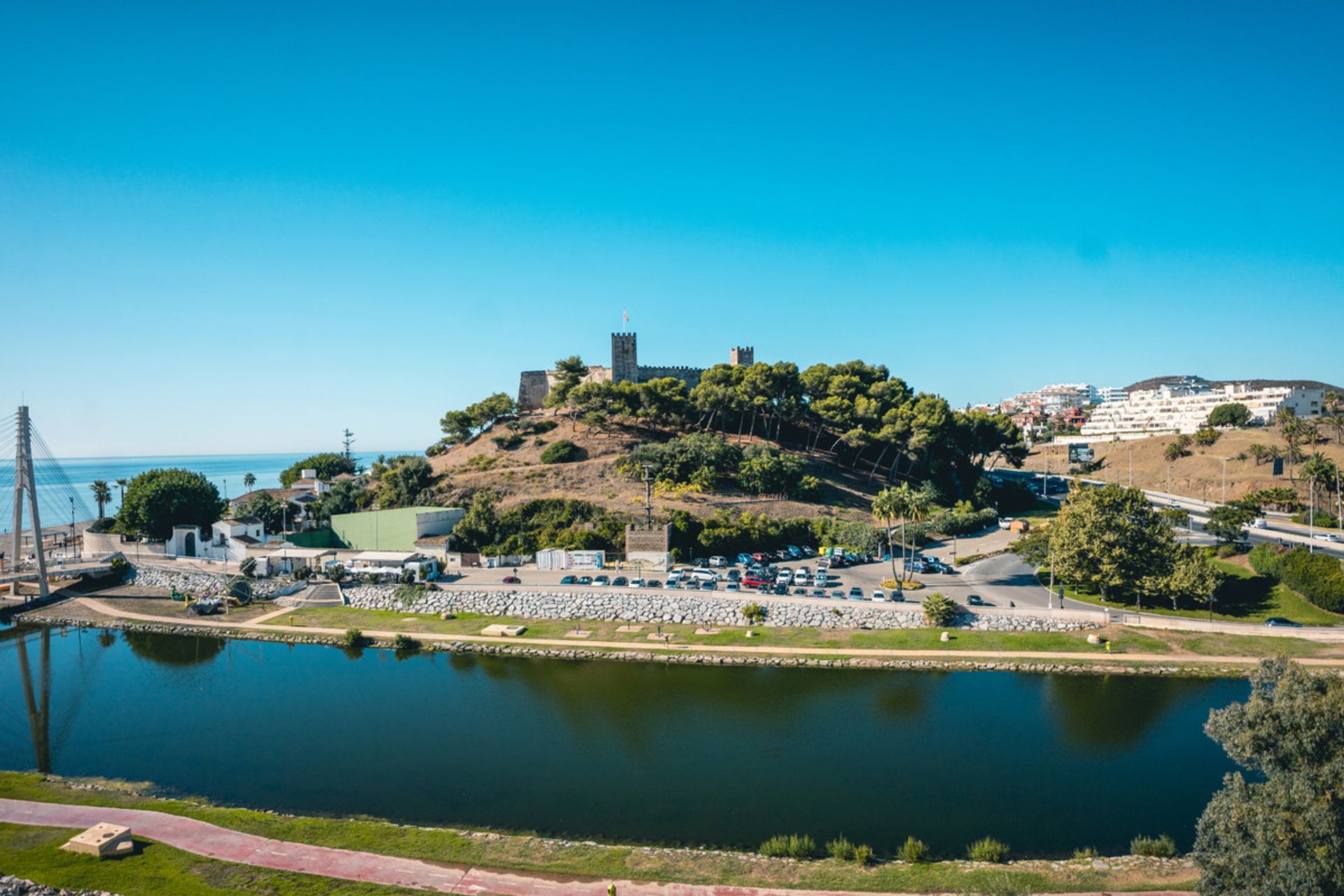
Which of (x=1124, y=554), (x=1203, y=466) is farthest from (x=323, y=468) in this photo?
(x=1203, y=466)

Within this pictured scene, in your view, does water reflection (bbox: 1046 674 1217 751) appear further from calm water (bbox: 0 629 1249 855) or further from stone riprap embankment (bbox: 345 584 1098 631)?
stone riprap embankment (bbox: 345 584 1098 631)

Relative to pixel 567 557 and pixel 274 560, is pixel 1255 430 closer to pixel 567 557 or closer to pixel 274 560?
pixel 567 557

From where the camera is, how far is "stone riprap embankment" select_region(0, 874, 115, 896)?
19.0 metres

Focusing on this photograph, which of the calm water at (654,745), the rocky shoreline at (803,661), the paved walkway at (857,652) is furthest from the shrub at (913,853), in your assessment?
the paved walkway at (857,652)

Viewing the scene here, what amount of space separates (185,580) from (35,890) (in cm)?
4627

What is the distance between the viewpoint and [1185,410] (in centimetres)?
13775

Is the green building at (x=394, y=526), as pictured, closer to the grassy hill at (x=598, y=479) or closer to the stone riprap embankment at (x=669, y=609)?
the grassy hill at (x=598, y=479)

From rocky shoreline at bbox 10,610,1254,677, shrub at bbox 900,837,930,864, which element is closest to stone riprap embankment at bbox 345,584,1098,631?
rocky shoreline at bbox 10,610,1254,677

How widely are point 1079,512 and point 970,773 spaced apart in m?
26.3

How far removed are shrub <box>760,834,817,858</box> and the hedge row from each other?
38.3 m

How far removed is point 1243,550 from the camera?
50.9 meters

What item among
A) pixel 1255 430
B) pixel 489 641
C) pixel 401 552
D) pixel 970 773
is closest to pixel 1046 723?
pixel 970 773

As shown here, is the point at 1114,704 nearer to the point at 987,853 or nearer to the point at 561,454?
the point at 987,853

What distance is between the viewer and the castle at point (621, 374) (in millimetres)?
103562
